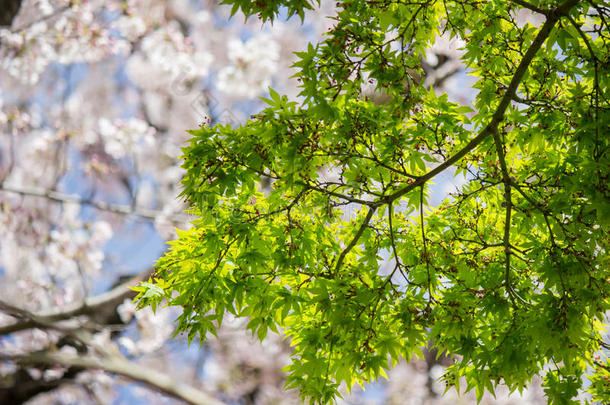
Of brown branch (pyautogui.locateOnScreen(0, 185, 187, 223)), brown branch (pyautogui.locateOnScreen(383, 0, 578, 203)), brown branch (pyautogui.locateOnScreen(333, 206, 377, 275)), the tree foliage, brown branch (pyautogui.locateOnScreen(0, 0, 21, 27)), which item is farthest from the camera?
brown branch (pyautogui.locateOnScreen(0, 0, 21, 27))

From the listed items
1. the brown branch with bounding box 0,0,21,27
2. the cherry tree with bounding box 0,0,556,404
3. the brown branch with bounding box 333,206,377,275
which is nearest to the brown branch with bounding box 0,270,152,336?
the cherry tree with bounding box 0,0,556,404

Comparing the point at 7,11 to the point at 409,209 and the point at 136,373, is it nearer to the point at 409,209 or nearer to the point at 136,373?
the point at 136,373

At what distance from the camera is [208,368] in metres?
9.23

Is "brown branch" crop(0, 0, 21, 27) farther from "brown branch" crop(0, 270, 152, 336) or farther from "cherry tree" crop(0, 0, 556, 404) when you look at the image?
"brown branch" crop(0, 270, 152, 336)

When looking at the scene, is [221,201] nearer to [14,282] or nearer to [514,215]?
[514,215]

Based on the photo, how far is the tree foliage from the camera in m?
2.27

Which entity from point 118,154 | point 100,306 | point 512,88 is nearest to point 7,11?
point 118,154

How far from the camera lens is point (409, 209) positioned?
2.84 meters

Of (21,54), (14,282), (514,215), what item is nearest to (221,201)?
(514,215)

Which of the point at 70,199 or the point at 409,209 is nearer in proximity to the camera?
the point at 409,209

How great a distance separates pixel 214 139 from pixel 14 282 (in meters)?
7.83

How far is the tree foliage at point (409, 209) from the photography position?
2.27 m

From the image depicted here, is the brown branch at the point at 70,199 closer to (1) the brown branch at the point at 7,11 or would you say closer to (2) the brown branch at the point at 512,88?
(1) the brown branch at the point at 7,11

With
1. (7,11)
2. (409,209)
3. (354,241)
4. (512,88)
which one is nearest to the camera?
(512,88)
